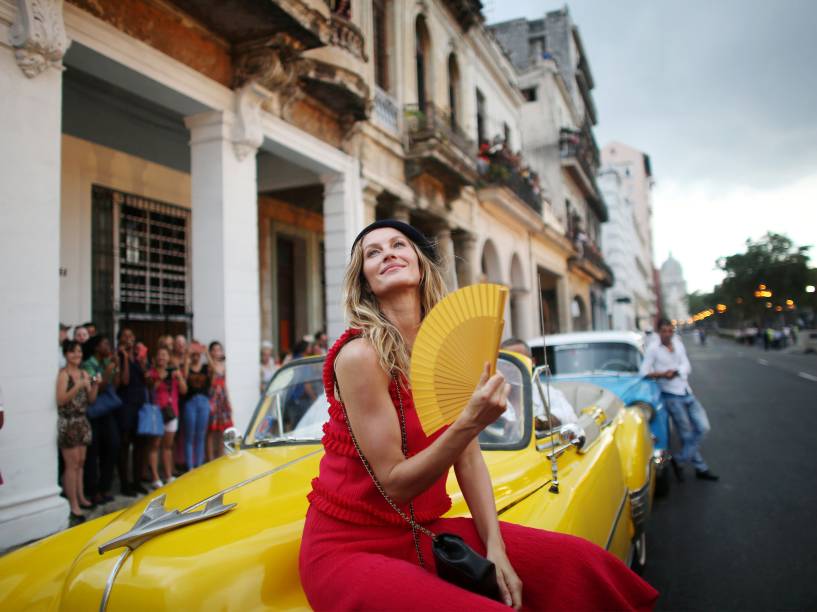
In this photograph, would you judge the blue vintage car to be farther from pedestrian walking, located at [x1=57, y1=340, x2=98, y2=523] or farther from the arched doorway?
the arched doorway

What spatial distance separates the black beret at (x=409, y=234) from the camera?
178 centimetres

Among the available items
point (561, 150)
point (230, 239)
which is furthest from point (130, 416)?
point (561, 150)

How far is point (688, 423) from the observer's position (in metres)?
6.25

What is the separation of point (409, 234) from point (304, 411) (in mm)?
1945

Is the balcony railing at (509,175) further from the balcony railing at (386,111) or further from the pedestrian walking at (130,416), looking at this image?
the pedestrian walking at (130,416)

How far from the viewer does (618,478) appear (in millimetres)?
3373

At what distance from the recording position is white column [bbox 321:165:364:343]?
9930 mm

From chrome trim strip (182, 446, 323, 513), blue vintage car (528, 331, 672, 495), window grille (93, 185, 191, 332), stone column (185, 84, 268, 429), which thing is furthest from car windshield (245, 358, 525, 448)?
window grille (93, 185, 191, 332)

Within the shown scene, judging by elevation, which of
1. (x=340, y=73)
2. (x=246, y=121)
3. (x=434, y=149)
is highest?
(x=340, y=73)

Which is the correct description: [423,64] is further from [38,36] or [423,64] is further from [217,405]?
[217,405]

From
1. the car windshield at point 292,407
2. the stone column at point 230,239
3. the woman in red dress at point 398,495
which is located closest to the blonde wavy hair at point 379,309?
the woman in red dress at point 398,495

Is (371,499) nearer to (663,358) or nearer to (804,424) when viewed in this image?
(663,358)

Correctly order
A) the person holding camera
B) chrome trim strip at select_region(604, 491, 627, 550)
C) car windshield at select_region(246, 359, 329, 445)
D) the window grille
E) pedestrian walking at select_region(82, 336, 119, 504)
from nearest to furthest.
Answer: chrome trim strip at select_region(604, 491, 627, 550) < car windshield at select_region(246, 359, 329, 445) < pedestrian walking at select_region(82, 336, 119, 504) < the person holding camera < the window grille

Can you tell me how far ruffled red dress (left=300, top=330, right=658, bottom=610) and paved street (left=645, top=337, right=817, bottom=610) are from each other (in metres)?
2.24
